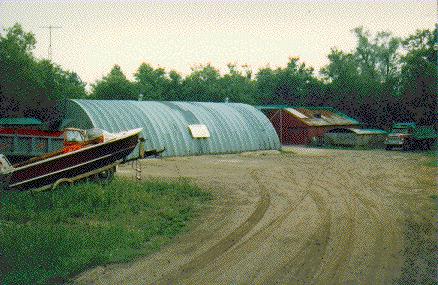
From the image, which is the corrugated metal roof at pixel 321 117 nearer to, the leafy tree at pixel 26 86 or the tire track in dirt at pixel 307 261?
the leafy tree at pixel 26 86

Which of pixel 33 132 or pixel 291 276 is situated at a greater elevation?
pixel 33 132

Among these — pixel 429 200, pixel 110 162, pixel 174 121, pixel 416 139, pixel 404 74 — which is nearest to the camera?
pixel 429 200

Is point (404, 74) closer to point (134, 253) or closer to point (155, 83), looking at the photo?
point (155, 83)

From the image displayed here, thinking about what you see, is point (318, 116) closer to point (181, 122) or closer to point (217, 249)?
point (181, 122)

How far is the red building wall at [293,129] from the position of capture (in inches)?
1896

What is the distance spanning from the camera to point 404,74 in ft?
181

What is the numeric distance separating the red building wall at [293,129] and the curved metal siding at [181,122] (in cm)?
993

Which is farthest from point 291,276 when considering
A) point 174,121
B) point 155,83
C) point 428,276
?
point 155,83

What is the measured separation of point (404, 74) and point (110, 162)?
159ft

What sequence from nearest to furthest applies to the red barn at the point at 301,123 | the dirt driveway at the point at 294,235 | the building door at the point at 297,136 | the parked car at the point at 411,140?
the dirt driveway at the point at 294,235
the parked car at the point at 411,140
the red barn at the point at 301,123
the building door at the point at 297,136

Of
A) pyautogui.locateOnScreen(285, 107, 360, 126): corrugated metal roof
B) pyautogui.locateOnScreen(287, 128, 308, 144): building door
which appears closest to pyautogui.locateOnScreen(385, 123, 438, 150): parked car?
pyautogui.locateOnScreen(285, 107, 360, 126): corrugated metal roof

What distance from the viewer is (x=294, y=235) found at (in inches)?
411

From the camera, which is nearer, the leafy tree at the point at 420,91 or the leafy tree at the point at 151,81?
the leafy tree at the point at 420,91

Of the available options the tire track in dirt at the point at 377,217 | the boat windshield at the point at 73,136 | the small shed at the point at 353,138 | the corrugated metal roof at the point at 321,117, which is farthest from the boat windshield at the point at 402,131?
the boat windshield at the point at 73,136
